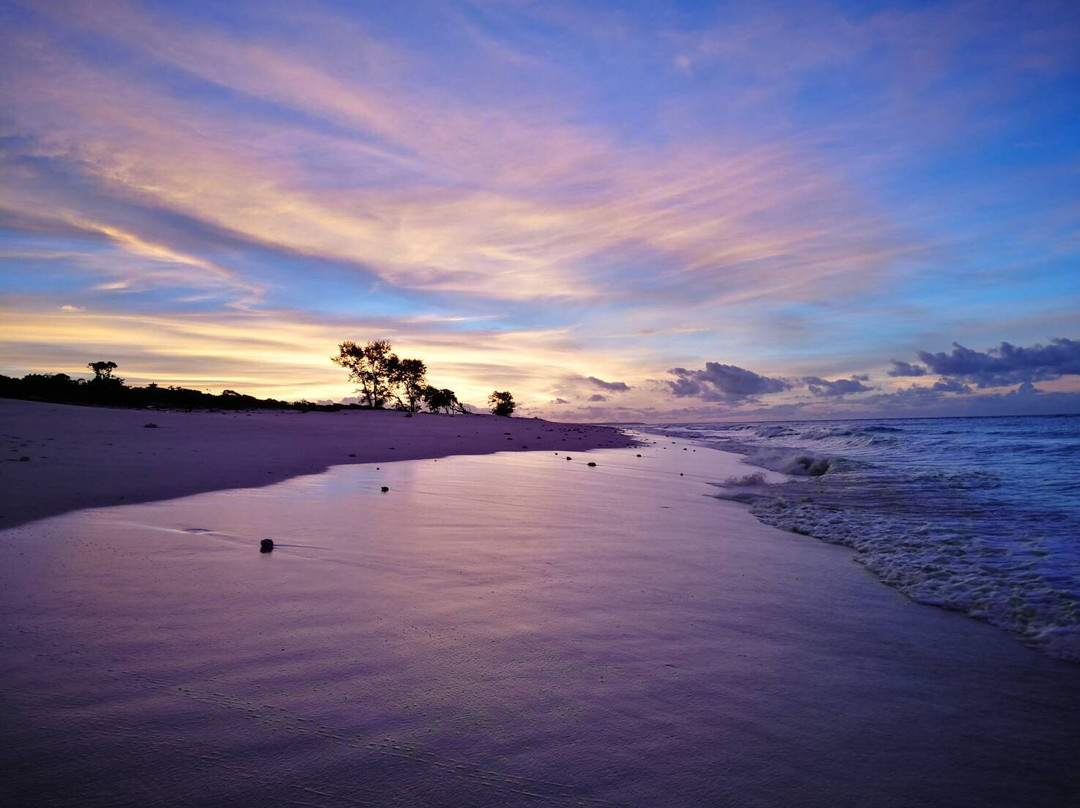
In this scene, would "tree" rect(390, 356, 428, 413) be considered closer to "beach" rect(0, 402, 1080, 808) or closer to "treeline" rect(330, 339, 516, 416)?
"treeline" rect(330, 339, 516, 416)

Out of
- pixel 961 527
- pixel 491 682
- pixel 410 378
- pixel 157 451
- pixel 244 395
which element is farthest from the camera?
pixel 410 378

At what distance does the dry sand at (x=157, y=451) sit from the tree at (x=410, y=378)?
2151cm

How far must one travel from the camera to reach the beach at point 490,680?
213 centimetres

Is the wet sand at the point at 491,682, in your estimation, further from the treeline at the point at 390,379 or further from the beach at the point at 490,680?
the treeline at the point at 390,379

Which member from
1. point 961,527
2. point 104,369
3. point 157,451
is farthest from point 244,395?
point 961,527

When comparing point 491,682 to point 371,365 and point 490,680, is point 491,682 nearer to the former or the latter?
point 490,680

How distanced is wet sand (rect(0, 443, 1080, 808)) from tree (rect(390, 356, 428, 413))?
4065 cm

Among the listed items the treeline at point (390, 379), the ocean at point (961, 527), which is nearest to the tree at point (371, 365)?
the treeline at point (390, 379)

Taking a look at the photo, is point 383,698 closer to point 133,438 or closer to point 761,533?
point 761,533

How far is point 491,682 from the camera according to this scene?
2850 millimetres

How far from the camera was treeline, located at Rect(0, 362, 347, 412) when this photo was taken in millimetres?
19734

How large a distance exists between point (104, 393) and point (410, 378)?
25.5 meters

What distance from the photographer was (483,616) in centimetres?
377

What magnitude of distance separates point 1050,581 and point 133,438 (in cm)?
1609
